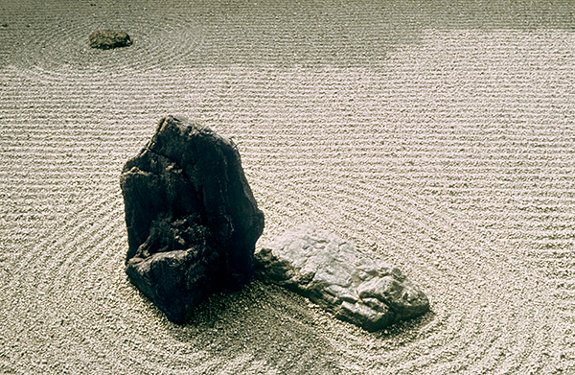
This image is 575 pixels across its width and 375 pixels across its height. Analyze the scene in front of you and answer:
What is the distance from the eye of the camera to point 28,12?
1148 cm

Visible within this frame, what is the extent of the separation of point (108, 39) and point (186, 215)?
5874 millimetres

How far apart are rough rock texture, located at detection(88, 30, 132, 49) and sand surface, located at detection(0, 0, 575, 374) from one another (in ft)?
0.74

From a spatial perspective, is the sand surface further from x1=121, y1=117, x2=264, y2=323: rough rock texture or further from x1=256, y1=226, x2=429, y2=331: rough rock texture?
x1=121, y1=117, x2=264, y2=323: rough rock texture

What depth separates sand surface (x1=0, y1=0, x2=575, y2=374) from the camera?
507cm

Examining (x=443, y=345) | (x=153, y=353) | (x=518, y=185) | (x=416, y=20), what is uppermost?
(x=416, y=20)

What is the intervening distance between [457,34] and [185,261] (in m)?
6.93

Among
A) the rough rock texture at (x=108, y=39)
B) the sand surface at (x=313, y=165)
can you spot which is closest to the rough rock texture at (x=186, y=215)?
the sand surface at (x=313, y=165)

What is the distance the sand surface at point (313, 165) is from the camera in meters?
5.07

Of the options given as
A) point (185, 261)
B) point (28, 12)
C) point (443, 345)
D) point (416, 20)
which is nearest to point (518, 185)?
point (443, 345)

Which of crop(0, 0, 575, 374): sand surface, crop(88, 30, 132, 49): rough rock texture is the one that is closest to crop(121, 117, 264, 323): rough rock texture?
crop(0, 0, 575, 374): sand surface

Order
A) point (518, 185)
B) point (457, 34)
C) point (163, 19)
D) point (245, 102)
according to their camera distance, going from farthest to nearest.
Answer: point (163, 19), point (457, 34), point (245, 102), point (518, 185)

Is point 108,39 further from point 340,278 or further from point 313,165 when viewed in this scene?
point 340,278

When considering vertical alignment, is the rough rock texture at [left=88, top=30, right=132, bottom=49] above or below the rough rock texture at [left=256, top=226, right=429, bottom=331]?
above

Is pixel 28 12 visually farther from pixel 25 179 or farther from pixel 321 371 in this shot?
pixel 321 371
